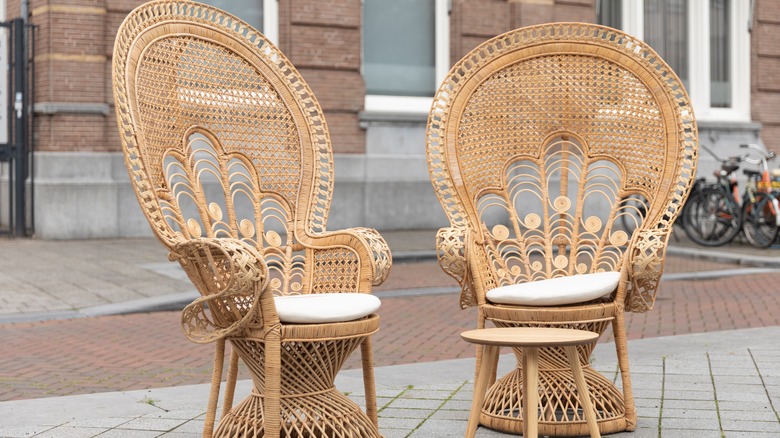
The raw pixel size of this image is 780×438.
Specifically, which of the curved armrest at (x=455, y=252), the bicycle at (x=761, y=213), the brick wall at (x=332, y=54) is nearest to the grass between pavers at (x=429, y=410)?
the curved armrest at (x=455, y=252)

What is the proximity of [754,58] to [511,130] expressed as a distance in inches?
535

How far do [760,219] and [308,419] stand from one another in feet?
34.7

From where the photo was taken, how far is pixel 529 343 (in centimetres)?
356

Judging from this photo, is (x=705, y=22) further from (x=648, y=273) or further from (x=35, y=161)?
(x=648, y=273)

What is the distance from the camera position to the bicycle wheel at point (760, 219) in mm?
13203

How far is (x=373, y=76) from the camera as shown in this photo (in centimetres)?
1530

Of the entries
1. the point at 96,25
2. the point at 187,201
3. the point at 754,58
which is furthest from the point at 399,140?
the point at 754,58

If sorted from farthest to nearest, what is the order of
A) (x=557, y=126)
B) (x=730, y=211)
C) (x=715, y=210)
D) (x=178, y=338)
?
(x=715, y=210) → (x=730, y=211) → (x=178, y=338) → (x=557, y=126)

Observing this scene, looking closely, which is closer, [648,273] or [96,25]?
[648,273]

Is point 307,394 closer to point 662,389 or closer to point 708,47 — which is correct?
point 662,389

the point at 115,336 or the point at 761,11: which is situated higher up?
the point at 761,11

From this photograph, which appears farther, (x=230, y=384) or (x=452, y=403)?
(x=452, y=403)

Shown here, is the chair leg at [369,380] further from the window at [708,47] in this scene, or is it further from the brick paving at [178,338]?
the window at [708,47]

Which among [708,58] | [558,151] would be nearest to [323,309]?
[558,151]
